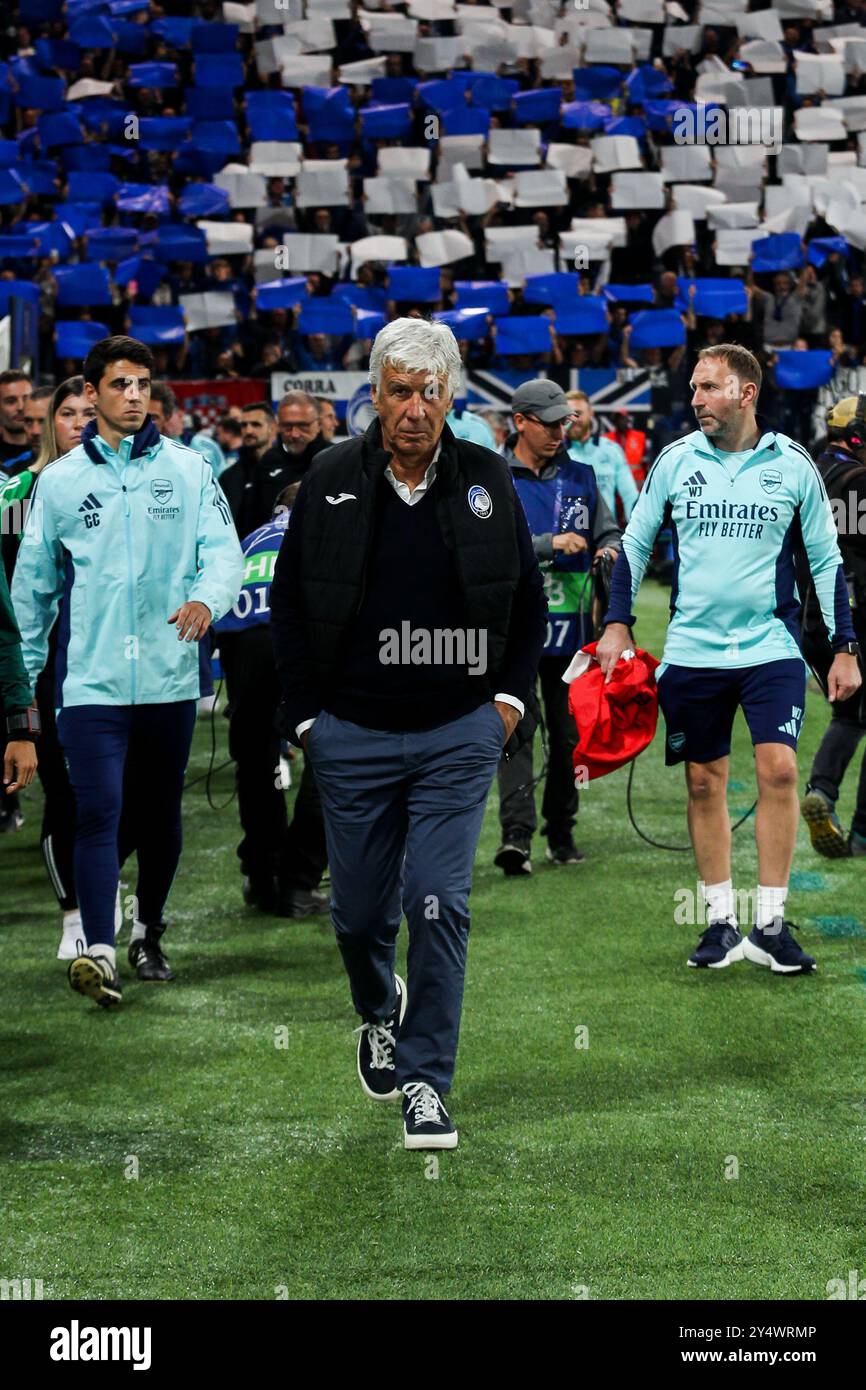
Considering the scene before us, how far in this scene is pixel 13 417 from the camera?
9.45m

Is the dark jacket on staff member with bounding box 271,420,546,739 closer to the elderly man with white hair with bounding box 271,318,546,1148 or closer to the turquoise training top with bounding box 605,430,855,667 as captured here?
the elderly man with white hair with bounding box 271,318,546,1148

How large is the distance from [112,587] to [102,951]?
3.99ft

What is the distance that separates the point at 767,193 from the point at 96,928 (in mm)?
20644

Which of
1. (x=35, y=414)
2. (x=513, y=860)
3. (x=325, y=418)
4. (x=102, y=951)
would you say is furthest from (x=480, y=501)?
(x=325, y=418)

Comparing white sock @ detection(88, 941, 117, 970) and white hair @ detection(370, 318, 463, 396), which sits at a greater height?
white hair @ detection(370, 318, 463, 396)

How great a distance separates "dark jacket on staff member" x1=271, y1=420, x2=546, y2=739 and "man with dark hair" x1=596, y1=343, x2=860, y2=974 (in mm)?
1880

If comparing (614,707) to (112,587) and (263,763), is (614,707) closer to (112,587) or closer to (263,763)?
(263,763)

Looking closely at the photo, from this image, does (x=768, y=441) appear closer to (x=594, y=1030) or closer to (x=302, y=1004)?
(x=594, y=1030)

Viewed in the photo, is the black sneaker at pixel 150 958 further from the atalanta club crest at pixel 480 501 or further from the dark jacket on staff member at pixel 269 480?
the atalanta club crest at pixel 480 501

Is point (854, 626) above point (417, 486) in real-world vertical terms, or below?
below

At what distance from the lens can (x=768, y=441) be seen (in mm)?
6754

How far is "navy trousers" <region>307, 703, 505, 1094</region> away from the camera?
16.0ft
